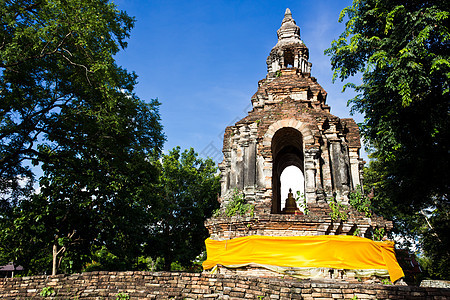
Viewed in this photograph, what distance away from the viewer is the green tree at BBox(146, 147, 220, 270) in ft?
69.7

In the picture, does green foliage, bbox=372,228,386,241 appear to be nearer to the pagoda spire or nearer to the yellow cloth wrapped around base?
the yellow cloth wrapped around base

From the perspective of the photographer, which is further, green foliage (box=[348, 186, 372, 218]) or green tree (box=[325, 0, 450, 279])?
green foliage (box=[348, 186, 372, 218])

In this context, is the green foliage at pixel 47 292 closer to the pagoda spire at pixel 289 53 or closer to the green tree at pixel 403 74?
the green tree at pixel 403 74

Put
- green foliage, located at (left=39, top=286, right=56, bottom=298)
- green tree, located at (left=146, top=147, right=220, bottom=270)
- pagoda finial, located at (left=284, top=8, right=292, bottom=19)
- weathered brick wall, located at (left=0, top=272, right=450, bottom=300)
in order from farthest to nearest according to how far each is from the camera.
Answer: green tree, located at (left=146, top=147, right=220, bottom=270)
pagoda finial, located at (left=284, top=8, right=292, bottom=19)
green foliage, located at (left=39, top=286, right=56, bottom=298)
weathered brick wall, located at (left=0, top=272, right=450, bottom=300)

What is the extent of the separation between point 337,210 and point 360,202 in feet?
3.78

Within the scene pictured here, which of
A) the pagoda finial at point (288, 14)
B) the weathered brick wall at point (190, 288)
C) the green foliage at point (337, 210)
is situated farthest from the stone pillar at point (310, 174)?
the pagoda finial at point (288, 14)

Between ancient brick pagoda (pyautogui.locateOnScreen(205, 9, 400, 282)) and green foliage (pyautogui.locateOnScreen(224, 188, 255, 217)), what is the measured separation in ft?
0.68

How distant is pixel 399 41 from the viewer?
10.2 m

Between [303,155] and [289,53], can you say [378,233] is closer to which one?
[303,155]

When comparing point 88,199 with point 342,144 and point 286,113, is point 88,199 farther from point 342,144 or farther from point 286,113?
point 342,144

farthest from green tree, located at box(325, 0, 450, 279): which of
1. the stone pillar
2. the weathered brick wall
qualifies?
the weathered brick wall

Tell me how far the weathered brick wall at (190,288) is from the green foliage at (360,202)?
17.8 feet

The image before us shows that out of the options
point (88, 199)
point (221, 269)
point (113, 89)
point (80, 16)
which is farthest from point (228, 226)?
point (80, 16)

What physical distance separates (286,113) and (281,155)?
4.48 m
